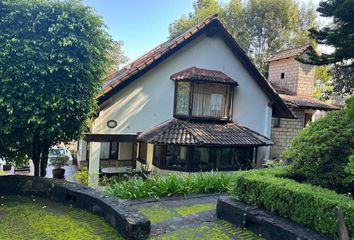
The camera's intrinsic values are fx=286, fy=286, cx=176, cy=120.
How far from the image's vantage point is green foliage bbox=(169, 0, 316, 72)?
28734 mm

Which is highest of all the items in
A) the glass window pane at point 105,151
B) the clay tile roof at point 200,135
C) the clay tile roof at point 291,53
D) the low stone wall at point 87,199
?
the clay tile roof at point 291,53

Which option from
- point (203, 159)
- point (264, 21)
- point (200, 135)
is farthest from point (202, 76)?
point (264, 21)

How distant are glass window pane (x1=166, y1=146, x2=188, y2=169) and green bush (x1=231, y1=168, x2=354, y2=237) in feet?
21.0

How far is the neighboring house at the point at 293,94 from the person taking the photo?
58.8ft

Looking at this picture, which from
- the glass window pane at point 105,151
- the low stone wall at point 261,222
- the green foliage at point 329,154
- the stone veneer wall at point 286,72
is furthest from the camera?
the stone veneer wall at point 286,72

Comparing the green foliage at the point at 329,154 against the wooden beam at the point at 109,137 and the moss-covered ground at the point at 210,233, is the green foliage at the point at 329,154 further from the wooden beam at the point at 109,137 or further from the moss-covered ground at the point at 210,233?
the wooden beam at the point at 109,137

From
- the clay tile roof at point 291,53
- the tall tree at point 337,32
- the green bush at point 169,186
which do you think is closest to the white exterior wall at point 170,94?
the green bush at point 169,186

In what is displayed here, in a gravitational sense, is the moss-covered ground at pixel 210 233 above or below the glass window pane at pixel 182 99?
below

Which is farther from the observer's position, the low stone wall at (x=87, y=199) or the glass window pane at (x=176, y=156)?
the glass window pane at (x=176, y=156)

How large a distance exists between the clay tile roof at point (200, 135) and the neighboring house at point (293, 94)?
15.6ft

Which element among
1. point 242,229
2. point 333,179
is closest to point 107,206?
point 242,229

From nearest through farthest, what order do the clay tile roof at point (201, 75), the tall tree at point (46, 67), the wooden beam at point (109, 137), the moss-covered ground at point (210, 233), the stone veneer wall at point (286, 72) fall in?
the moss-covered ground at point (210, 233) → the tall tree at point (46, 67) → the wooden beam at point (109, 137) → the clay tile roof at point (201, 75) → the stone veneer wall at point (286, 72)

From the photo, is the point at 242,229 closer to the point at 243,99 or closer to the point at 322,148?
the point at 322,148

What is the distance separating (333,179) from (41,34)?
7315mm
